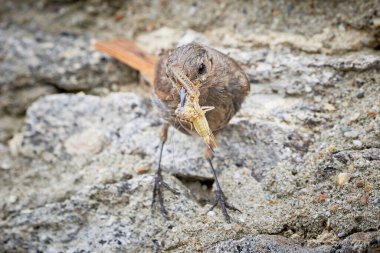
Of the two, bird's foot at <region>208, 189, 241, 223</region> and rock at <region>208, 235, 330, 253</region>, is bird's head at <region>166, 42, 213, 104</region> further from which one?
rock at <region>208, 235, 330, 253</region>

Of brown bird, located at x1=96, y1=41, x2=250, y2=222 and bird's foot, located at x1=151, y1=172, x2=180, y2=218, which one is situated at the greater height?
brown bird, located at x1=96, y1=41, x2=250, y2=222

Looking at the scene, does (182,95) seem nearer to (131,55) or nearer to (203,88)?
(203,88)

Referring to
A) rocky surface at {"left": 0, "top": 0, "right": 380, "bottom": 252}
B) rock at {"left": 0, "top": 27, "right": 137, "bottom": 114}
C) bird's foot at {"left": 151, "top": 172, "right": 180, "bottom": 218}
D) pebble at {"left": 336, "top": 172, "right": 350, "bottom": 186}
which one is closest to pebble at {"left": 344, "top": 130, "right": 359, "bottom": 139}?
rocky surface at {"left": 0, "top": 0, "right": 380, "bottom": 252}

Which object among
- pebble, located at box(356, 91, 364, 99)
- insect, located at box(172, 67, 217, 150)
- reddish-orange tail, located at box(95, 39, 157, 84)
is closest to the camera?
insect, located at box(172, 67, 217, 150)

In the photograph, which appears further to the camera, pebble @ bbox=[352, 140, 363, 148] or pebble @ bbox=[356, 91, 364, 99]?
pebble @ bbox=[356, 91, 364, 99]

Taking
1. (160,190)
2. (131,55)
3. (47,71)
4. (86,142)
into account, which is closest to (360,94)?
(160,190)

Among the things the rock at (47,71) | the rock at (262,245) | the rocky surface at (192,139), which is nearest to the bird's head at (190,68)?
the rocky surface at (192,139)
